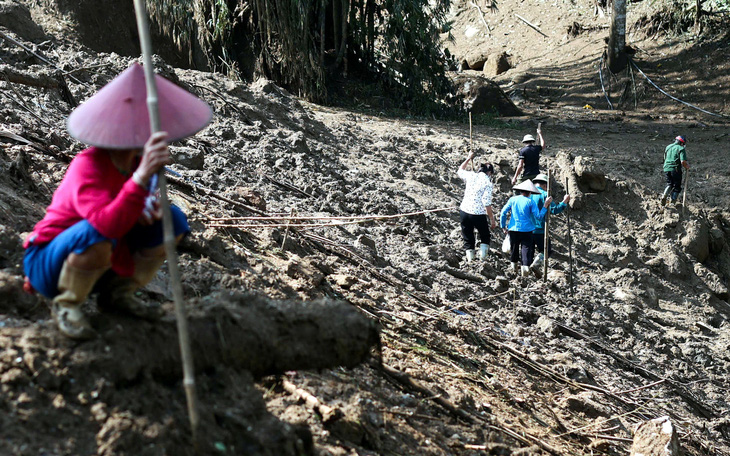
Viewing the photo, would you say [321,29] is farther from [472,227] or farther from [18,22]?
[472,227]

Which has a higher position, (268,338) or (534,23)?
(534,23)

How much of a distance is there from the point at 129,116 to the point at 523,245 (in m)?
6.93

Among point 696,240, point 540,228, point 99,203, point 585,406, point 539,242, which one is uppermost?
point 99,203

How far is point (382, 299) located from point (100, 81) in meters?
5.35

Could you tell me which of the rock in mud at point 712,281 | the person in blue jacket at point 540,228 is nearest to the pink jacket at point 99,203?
the person in blue jacket at point 540,228

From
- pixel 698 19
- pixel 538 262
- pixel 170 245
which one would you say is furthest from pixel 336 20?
pixel 170 245

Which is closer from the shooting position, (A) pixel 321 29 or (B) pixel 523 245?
(B) pixel 523 245

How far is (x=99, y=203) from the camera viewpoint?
2695 millimetres

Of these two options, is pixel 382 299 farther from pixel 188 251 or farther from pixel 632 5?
pixel 632 5

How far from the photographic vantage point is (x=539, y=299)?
855 centimetres

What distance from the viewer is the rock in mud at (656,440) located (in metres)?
5.11

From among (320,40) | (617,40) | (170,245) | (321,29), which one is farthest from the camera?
(617,40)

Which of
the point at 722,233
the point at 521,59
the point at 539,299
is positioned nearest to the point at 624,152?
the point at 722,233

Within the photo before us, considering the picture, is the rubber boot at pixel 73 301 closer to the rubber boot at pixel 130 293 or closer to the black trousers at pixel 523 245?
the rubber boot at pixel 130 293
